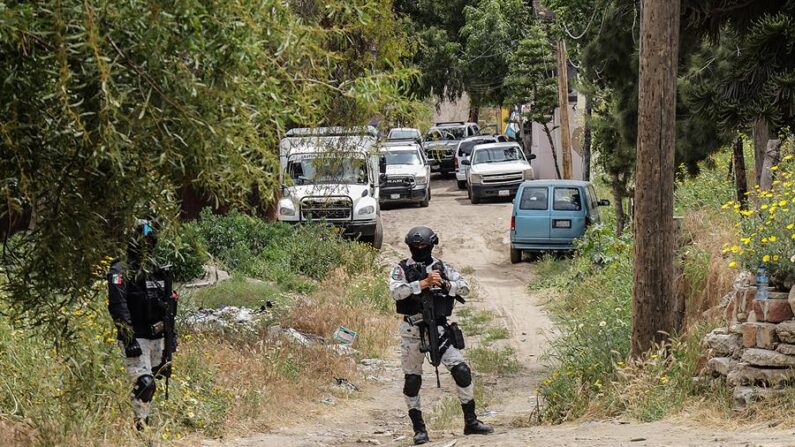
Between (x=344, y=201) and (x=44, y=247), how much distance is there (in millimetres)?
17392

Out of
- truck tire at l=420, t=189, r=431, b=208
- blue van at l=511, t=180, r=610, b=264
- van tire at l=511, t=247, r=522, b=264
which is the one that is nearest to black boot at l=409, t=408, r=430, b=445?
blue van at l=511, t=180, r=610, b=264

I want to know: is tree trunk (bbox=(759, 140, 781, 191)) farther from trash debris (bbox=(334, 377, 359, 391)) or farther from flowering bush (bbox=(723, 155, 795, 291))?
trash debris (bbox=(334, 377, 359, 391))

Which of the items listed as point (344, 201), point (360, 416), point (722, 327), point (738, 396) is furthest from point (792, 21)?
point (344, 201)

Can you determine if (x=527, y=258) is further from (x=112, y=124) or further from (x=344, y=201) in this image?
(x=112, y=124)

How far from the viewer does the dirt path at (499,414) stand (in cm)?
867

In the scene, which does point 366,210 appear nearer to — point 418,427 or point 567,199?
point 567,199

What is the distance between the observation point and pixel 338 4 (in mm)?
6566

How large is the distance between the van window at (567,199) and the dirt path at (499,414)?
1447 millimetres

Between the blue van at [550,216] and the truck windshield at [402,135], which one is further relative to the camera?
the truck windshield at [402,135]

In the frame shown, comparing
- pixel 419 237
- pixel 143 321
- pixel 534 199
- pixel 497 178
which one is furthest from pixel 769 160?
pixel 497 178

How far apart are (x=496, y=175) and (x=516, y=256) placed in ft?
30.7

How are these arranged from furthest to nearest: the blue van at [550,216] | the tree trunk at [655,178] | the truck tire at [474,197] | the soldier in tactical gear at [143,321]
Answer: the truck tire at [474,197] < the blue van at [550,216] < the tree trunk at [655,178] < the soldier in tactical gear at [143,321]

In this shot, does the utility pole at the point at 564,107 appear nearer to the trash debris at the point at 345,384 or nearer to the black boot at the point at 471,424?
the trash debris at the point at 345,384

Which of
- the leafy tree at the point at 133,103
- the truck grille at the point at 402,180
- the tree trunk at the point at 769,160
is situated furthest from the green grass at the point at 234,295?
the truck grille at the point at 402,180
